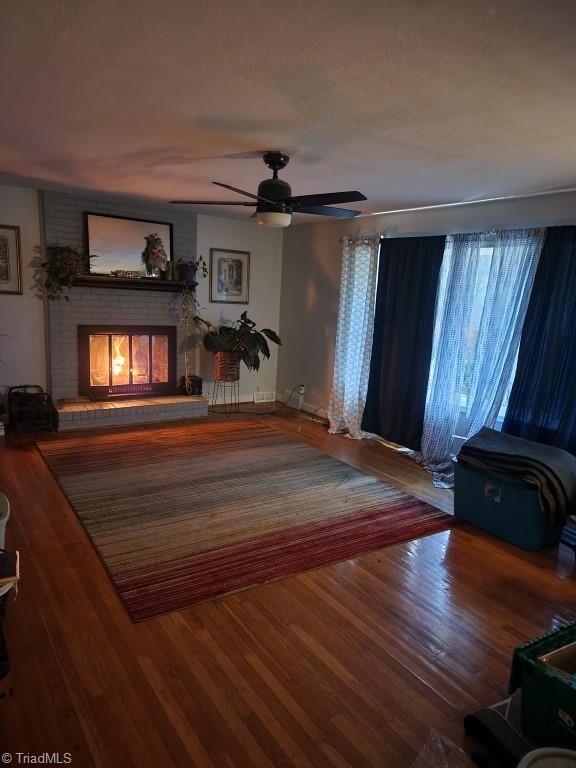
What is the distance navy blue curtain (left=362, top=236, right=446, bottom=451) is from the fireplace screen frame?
247 centimetres

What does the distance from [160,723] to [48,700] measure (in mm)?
445

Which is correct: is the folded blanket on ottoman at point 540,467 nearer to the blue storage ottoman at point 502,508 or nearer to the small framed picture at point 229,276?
the blue storage ottoman at point 502,508

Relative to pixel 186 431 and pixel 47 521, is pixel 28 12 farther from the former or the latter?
pixel 186 431

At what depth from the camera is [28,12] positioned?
1.62 metres

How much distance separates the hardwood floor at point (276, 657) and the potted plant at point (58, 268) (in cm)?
279

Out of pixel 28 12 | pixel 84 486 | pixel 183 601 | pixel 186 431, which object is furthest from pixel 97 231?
pixel 183 601

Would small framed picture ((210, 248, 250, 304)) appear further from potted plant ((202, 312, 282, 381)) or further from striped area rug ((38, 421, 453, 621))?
striped area rug ((38, 421, 453, 621))

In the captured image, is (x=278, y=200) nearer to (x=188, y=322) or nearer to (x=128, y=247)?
(x=128, y=247)

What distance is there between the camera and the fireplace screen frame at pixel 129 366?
536 centimetres

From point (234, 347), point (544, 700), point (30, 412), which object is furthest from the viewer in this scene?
point (234, 347)

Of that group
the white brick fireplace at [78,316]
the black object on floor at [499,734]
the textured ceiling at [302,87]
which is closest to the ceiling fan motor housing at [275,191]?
the textured ceiling at [302,87]

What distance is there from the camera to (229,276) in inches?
Result: 246

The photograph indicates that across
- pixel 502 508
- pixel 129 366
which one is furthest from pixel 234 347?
pixel 502 508

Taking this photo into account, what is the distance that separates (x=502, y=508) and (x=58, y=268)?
15.2 feet
